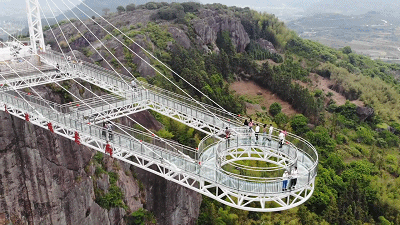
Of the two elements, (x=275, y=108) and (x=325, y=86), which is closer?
(x=275, y=108)

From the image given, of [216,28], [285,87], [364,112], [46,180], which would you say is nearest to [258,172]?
[46,180]

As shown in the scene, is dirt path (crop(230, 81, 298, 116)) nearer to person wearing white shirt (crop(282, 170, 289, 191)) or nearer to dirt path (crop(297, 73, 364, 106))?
dirt path (crop(297, 73, 364, 106))

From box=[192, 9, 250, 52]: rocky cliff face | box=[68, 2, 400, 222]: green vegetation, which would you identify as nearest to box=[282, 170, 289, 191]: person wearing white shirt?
box=[68, 2, 400, 222]: green vegetation

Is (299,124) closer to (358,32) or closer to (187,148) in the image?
(187,148)

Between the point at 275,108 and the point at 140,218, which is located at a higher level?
the point at 275,108

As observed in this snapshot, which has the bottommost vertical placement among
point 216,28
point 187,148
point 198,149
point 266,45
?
point 266,45

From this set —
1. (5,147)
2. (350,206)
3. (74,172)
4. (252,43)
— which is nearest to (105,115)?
(74,172)

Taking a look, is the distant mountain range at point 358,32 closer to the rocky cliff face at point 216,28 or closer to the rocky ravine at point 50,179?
the rocky cliff face at point 216,28
